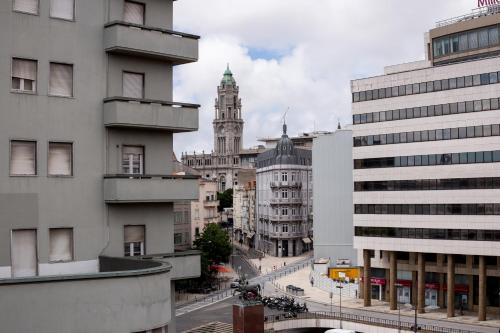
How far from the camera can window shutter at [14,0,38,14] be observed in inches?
1058

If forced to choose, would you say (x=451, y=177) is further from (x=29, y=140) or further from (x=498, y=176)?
(x=29, y=140)

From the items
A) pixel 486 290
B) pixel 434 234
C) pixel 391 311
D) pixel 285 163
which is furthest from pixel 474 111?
pixel 285 163

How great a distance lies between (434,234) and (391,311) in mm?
12044

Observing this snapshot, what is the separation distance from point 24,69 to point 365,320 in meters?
62.2

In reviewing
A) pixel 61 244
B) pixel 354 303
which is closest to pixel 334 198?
pixel 354 303

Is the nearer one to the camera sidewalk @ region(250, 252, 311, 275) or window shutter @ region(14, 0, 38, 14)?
window shutter @ region(14, 0, 38, 14)

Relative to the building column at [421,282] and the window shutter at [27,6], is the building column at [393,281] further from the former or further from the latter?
the window shutter at [27,6]

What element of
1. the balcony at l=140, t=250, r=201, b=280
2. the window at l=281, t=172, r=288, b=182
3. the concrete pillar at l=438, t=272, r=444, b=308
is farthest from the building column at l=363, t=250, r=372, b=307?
the window at l=281, t=172, r=288, b=182

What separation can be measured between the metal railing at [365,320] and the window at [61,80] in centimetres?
5434

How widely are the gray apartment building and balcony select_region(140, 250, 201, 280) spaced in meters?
0.06

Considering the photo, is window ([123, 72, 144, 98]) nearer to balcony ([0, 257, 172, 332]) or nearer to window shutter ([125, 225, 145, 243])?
window shutter ([125, 225, 145, 243])

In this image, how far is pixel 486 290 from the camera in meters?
85.4

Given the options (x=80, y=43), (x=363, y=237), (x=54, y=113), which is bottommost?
(x=363, y=237)

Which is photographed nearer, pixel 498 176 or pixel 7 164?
pixel 7 164
